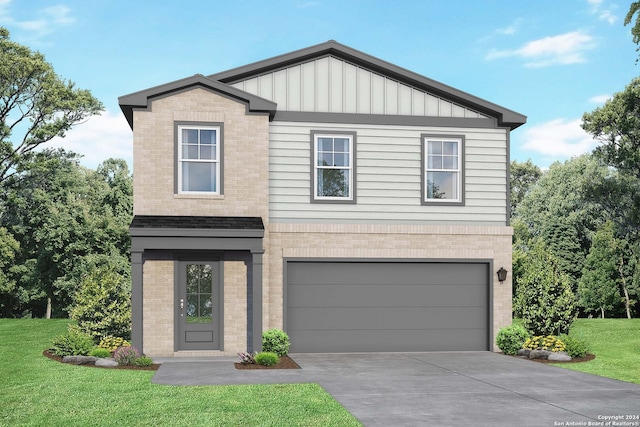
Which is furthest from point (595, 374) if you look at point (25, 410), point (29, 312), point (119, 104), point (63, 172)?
point (29, 312)

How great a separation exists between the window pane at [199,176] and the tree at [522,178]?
151 ft

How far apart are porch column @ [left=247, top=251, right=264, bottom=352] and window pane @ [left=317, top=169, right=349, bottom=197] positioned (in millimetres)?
2768

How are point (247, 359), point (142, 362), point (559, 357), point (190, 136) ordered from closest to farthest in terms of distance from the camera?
point (142, 362) → point (247, 359) → point (559, 357) → point (190, 136)

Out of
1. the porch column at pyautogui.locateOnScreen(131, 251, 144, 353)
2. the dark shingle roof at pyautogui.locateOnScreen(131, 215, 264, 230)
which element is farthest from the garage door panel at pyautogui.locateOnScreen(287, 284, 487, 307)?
the porch column at pyautogui.locateOnScreen(131, 251, 144, 353)

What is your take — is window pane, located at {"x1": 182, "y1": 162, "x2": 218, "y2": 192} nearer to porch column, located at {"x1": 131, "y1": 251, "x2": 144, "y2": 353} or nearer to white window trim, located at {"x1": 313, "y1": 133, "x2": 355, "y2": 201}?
porch column, located at {"x1": 131, "y1": 251, "x2": 144, "y2": 353}

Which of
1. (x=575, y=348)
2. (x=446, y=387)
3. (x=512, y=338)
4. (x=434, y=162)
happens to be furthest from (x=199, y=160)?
(x=575, y=348)

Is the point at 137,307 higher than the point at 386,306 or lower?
higher

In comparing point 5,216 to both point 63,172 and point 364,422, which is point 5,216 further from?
point 364,422

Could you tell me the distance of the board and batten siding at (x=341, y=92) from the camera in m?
18.8

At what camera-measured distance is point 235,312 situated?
1786cm

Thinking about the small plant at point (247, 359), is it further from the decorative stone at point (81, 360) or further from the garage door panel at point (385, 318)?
the decorative stone at point (81, 360)

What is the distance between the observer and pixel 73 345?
1666cm

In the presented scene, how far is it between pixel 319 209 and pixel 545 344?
6.59m

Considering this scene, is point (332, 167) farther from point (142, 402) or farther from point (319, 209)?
point (142, 402)
